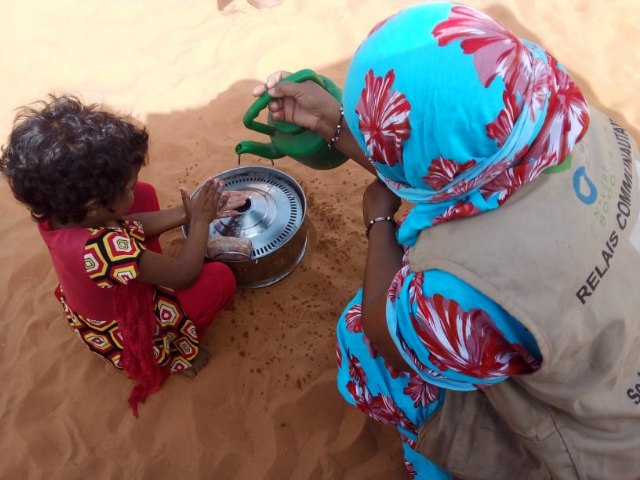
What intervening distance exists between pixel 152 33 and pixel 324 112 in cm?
254

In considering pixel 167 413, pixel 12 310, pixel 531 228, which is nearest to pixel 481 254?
pixel 531 228

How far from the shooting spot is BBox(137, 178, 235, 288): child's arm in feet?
5.63

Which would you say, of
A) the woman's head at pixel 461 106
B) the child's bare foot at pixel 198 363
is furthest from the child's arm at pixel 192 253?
the woman's head at pixel 461 106

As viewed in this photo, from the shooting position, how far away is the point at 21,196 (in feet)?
5.37

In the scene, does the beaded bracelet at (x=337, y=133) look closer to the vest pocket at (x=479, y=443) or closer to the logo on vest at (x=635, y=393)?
the vest pocket at (x=479, y=443)

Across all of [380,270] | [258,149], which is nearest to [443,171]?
[380,270]

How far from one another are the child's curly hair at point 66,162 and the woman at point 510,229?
2.97 feet

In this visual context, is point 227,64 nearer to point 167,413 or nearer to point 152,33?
point 152,33

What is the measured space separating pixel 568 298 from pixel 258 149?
1158 mm

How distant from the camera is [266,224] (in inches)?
83.3

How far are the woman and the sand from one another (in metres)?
0.86

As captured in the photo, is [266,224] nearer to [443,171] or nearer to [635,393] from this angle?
[443,171]

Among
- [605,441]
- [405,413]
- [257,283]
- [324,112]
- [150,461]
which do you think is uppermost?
[324,112]

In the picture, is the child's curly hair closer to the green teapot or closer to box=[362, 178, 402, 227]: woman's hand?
the green teapot
